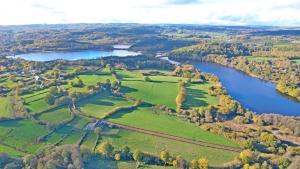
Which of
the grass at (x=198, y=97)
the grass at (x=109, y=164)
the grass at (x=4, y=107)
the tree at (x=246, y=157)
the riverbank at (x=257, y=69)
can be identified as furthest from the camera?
the riverbank at (x=257, y=69)

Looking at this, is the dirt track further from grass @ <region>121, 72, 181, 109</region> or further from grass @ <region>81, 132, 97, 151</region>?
grass @ <region>121, 72, 181, 109</region>

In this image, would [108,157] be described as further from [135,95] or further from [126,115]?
[135,95]

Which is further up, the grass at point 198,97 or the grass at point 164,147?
the grass at point 198,97

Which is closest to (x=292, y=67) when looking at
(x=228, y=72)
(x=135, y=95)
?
(x=228, y=72)

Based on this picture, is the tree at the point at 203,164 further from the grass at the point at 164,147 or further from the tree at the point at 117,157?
the tree at the point at 117,157

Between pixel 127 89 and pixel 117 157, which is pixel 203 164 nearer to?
pixel 117 157

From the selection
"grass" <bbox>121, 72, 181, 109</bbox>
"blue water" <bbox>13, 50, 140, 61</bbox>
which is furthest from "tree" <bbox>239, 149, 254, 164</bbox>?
"blue water" <bbox>13, 50, 140, 61</bbox>

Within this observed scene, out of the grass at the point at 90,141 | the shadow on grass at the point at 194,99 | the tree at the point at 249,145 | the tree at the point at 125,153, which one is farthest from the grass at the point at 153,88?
the tree at the point at 125,153
